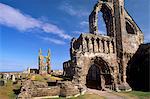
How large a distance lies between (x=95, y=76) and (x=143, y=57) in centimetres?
1017

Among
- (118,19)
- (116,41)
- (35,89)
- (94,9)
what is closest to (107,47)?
(116,41)

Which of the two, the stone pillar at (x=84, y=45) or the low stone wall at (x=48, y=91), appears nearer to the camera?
the low stone wall at (x=48, y=91)

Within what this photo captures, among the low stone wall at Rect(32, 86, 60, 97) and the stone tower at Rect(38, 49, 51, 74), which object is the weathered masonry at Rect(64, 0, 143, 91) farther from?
the stone tower at Rect(38, 49, 51, 74)

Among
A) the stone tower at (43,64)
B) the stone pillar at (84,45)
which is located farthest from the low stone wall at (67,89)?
the stone tower at (43,64)

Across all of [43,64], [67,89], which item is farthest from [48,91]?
[43,64]

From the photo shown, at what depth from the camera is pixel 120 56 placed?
32.1 meters

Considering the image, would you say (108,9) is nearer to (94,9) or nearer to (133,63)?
(94,9)

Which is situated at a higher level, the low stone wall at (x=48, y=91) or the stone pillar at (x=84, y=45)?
the stone pillar at (x=84, y=45)

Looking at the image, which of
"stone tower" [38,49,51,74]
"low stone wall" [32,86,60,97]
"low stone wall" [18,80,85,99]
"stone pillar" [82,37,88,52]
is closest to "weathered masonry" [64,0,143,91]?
"stone pillar" [82,37,88,52]

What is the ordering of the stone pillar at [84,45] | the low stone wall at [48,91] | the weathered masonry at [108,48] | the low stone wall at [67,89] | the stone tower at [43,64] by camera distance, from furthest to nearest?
1. the stone tower at [43,64]
2. the stone pillar at [84,45]
3. the weathered masonry at [108,48]
4. the low stone wall at [67,89]
5. the low stone wall at [48,91]

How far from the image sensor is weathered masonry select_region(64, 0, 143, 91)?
94.9 ft

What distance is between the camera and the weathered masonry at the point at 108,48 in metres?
28.9

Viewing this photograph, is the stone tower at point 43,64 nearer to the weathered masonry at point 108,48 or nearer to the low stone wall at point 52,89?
the weathered masonry at point 108,48

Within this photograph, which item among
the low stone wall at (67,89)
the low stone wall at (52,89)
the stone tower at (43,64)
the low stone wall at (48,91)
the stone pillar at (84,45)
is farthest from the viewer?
the stone tower at (43,64)
